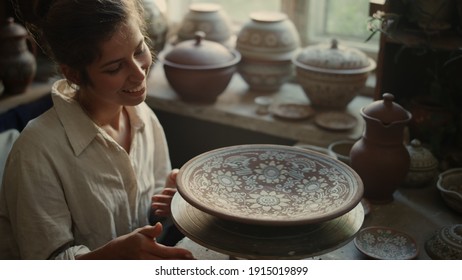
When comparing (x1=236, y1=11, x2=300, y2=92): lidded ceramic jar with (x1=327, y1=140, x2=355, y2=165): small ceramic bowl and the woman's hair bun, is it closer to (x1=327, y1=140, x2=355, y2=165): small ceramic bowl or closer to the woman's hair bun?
(x1=327, y1=140, x2=355, y2=165): small ceramic bowl

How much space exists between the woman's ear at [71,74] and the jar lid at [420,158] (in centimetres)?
92

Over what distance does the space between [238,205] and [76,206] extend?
378 mm

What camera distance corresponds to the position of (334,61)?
2.08 m

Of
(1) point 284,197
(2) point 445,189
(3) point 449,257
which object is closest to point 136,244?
(1) point 284,197

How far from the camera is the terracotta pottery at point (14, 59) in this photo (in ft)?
7.38

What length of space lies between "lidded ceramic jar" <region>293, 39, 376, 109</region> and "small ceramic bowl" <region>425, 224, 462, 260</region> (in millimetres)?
817

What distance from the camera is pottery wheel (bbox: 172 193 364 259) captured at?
3.70 feet

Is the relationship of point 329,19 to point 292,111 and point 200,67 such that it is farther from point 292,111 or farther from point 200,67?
point 200,67

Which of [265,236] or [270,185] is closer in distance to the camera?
[265,236]

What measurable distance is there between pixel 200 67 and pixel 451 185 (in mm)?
995

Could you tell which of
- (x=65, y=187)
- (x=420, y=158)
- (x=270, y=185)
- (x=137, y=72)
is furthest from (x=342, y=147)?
(x=65, y=187)

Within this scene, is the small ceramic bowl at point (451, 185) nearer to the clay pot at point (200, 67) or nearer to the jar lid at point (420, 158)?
the jar lid at point (420, 158)

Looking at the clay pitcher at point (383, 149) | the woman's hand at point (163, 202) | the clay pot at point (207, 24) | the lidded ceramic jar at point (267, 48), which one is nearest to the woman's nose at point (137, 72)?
the woman's hand at point (163, 202)

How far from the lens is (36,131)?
1304 mm
